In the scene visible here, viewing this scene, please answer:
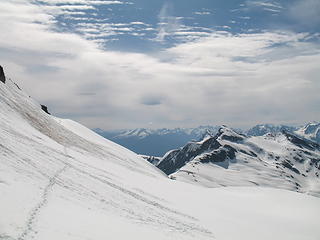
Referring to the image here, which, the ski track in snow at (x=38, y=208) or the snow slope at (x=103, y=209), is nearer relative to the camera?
the ski track in snow at (x=38, y=208)

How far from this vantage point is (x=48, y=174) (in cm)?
2970

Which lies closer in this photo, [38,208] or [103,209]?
[38,208]

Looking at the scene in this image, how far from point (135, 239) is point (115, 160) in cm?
4820

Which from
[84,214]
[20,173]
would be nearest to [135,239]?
[84,214]

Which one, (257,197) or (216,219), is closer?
(216,219)

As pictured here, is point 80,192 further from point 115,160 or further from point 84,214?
point 115,160

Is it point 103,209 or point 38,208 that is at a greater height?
point 103,209

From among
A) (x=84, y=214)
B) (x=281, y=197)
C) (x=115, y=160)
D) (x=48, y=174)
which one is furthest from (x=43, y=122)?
(x=281, y=197)

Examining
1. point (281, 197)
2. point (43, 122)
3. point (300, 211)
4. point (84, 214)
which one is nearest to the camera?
point (84, 214)

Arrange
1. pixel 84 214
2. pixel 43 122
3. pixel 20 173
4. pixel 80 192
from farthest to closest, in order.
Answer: pixel 43 122, pixel 80 192, pixel 20 173, pixel 84 214

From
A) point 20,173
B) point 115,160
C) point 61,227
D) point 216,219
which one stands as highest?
point 115,160

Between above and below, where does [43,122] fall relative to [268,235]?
above

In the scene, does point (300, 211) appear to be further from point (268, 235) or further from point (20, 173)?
point (20, 173)

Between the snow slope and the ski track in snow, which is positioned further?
the snow slope
